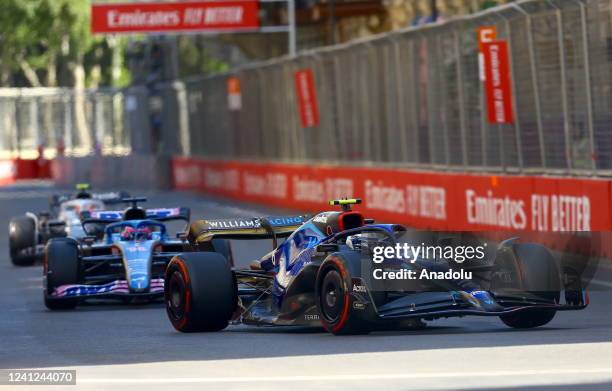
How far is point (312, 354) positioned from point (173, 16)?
116 ft

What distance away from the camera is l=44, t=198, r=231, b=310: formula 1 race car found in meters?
15.2

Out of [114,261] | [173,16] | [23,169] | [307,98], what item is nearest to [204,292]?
[114,261]

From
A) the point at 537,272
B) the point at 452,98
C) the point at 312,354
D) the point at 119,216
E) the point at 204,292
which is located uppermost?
the point at 452,98

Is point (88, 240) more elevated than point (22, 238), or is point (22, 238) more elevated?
point (88, 240)

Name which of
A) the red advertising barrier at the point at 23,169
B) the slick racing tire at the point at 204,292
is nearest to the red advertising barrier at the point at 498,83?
the slick racing tire at the point at 204,292

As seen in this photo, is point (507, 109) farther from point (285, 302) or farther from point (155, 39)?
point (155, 39)

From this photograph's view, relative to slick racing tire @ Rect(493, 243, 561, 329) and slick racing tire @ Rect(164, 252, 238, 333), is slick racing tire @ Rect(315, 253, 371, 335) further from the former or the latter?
slick racing tire @ Rect(493, 243, 561, 329)

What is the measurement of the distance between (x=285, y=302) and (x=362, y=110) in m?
17.5

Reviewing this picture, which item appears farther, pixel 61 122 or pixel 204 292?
pixel 61 122

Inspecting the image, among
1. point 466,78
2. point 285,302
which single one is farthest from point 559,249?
point 466,78

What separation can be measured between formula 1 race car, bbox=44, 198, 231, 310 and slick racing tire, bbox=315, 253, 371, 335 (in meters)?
2.97

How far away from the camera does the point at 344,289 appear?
11.3 metres

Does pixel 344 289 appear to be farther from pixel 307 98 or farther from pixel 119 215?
pixel 307 98

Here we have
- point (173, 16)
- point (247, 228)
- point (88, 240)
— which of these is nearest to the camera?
point (247, 228)
